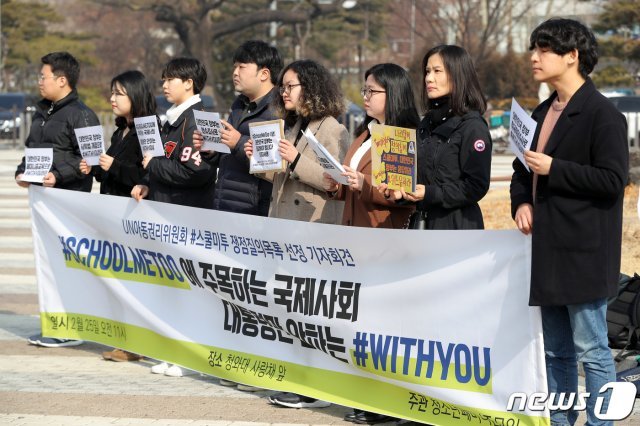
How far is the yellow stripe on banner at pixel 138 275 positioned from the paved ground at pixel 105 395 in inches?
22.0

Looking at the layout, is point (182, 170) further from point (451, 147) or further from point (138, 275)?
point (451, 147)

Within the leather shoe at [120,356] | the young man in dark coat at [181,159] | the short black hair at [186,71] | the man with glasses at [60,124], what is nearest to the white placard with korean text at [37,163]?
the man with glasses at [60,124]

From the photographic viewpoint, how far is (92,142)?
7.52 m

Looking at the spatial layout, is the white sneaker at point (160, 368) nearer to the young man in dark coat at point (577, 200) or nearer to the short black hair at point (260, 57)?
the short black hair at point (260, 57)

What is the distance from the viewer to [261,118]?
6938 millimetres

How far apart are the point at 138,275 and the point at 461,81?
2.63 metres

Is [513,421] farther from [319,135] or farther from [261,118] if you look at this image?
[261,118]

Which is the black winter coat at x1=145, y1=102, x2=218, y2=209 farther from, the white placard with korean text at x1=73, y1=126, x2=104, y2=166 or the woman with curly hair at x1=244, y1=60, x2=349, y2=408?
the woman with curly hair at x1=244, y1=60, x2=349, y2=408

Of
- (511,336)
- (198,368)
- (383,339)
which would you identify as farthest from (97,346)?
(511,336)

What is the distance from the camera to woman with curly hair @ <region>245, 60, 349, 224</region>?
20.9 ft

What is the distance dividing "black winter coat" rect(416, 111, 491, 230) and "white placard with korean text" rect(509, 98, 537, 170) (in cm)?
46

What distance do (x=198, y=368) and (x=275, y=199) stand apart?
110 centimetres

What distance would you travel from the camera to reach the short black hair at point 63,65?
26.5 ft

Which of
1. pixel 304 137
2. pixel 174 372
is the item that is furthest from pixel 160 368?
pixel 304 137
